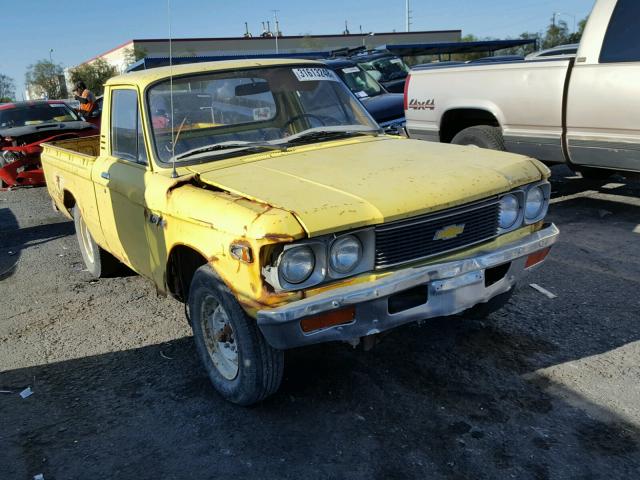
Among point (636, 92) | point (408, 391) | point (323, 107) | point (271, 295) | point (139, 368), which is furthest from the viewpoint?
point (636, 92)

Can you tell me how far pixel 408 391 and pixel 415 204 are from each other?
44.5 inches

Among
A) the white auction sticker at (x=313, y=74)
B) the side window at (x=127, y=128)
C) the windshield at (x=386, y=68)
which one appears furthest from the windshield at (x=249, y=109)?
the windshield at (x=386, y=68)

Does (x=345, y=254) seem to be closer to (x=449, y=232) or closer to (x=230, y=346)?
(x=449, y=232)

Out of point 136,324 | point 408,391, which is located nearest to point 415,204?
point 408,391

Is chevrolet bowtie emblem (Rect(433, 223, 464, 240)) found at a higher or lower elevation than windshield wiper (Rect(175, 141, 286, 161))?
lower

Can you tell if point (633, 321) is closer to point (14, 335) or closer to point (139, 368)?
point (139, 368)

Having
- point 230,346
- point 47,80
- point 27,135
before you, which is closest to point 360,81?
point 27,135

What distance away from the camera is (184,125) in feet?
12.9

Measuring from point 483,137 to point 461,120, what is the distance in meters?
0.65

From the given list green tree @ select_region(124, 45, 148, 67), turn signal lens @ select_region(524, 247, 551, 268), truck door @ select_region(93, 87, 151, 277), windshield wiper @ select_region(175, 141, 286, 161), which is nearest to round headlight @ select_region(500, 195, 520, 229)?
turn signal lens @ select_region(524, 247, 551, 268)

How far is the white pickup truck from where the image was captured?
18.2 feet

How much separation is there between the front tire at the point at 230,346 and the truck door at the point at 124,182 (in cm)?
72

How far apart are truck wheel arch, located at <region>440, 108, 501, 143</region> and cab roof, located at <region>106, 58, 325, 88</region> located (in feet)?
10.5

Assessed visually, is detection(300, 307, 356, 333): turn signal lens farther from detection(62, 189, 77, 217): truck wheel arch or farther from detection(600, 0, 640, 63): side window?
detection(600, 0, 640, 63): side window
